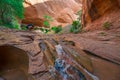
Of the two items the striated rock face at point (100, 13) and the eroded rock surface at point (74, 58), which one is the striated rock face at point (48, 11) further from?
the eroded rock surface at point (74, 58)

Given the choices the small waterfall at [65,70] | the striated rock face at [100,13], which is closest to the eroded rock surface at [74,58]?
the small waterfall at [65,70]

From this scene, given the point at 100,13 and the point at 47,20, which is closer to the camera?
the point at 100,13

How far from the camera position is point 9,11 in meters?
14.8

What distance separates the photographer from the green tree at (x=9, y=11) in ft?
46.9

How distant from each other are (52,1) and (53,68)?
20217 mm

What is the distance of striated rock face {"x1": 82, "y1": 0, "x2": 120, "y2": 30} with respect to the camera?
36.7 feet

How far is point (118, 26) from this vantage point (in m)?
9.98

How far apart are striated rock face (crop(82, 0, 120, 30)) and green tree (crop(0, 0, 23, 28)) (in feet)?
18.3

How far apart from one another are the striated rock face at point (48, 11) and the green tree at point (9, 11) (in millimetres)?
7465

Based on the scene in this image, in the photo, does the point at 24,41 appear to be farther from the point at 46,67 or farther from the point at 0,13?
the point at 0,13

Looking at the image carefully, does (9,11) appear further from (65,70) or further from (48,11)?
(65,70)

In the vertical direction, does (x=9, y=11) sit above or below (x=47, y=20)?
above

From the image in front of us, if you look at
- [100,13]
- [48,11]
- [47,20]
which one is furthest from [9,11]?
[48,11]

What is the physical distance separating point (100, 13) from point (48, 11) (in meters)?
12.1
